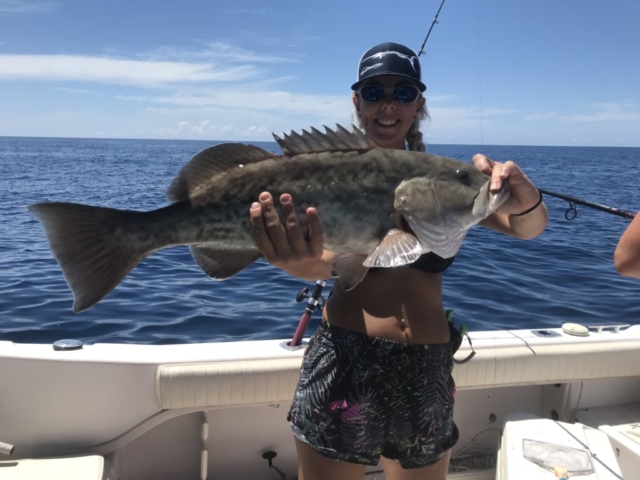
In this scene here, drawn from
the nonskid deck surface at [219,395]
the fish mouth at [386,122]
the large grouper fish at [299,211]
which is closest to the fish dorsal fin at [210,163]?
the large grouper fish at [299,211]

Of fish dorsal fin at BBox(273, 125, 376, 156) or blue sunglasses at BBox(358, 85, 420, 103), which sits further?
blue sunglasses at BBox(358, 85, 420, 103)

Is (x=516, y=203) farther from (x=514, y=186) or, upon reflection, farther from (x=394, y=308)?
(x=394, y=308)

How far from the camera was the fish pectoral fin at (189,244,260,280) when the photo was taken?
2639 millimetres

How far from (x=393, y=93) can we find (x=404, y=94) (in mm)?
61

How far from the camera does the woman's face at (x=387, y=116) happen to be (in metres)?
2.92

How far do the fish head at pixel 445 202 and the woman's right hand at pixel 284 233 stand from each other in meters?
0.41

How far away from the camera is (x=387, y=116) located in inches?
116

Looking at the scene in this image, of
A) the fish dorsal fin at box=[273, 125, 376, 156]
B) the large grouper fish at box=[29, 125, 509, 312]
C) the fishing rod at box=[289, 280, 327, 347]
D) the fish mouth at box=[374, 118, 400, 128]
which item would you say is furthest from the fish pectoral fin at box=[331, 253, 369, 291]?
the fishing rod at box=[289, 280, 327, 347]

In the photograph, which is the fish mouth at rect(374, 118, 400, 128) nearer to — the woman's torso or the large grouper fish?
the large grouper fish

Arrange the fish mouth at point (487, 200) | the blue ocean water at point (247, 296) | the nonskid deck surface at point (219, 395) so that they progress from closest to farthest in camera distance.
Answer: the fish mouth at point (487, 200)
the nonskid deck surface at point (219, 395)
the blue ocean water at point (247, 296)

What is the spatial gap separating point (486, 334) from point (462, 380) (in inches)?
26.7

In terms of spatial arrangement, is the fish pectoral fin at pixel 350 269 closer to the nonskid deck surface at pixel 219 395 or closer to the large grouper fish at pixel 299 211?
the large grouper fish at pixel 299 211

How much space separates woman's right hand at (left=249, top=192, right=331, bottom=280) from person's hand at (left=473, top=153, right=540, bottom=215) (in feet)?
2.82

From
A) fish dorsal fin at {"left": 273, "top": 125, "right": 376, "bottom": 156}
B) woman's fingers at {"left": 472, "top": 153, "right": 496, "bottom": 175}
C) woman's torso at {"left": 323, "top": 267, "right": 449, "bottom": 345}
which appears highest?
fish dorsal fin at {"left": 273, "top": 125, "right": 376, "bottom": 156}
